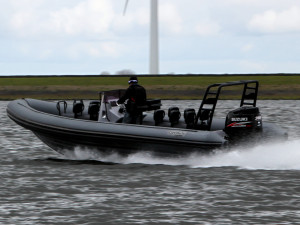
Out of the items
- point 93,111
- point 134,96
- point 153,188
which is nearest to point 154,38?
point 93,111

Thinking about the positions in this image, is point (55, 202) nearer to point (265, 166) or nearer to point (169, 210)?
point (169, 210)

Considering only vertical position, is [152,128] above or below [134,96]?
below

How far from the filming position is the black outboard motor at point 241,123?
1280cm

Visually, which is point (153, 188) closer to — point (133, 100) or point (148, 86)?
point (133, 100)

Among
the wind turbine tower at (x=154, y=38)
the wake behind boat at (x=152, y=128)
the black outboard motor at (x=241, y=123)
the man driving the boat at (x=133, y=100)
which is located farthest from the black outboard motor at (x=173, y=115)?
the wind turbine tower at (x=154, y=38)

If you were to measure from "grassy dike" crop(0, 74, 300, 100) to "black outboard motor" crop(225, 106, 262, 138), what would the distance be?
1077 inches

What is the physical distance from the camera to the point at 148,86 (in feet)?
140

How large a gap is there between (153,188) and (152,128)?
2.21 meters

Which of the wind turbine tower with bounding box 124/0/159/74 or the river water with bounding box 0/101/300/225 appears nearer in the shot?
the river water with bounding box 0/101/300/225

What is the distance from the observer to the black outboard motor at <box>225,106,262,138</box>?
1280 cm

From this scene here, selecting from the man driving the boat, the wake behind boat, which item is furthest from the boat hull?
the man driving the boat

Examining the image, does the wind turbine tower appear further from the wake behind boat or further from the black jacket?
the black jacket

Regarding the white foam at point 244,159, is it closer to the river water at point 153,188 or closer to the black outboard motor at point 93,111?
the river water at point 153,188

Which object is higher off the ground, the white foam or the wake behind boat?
the wake behind boat
